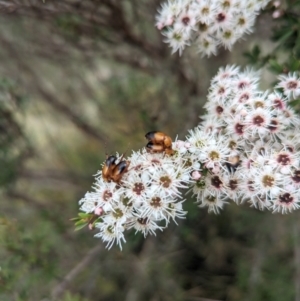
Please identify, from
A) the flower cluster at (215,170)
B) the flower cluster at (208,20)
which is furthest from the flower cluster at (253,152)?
the flower cluster at (208,20)

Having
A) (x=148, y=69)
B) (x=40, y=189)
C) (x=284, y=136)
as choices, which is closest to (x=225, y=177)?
(x=284, y=136)

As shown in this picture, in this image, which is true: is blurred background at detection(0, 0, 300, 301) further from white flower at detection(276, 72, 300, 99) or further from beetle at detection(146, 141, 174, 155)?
beetle at detection(146, 141, 174, 155)

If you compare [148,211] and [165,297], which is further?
[165,297]

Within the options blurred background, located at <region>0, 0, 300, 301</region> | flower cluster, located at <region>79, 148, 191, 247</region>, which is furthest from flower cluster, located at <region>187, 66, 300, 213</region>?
blurred background, located at <region>0, 0, 300, 301</region>

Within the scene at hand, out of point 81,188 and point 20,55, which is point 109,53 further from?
point 81,188

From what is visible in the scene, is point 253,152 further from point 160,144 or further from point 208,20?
point 208,20

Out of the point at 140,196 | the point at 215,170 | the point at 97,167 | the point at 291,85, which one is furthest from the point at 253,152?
the point at 97,167

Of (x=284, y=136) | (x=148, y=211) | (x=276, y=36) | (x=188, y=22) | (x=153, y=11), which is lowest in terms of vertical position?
(x=148, y=211)
